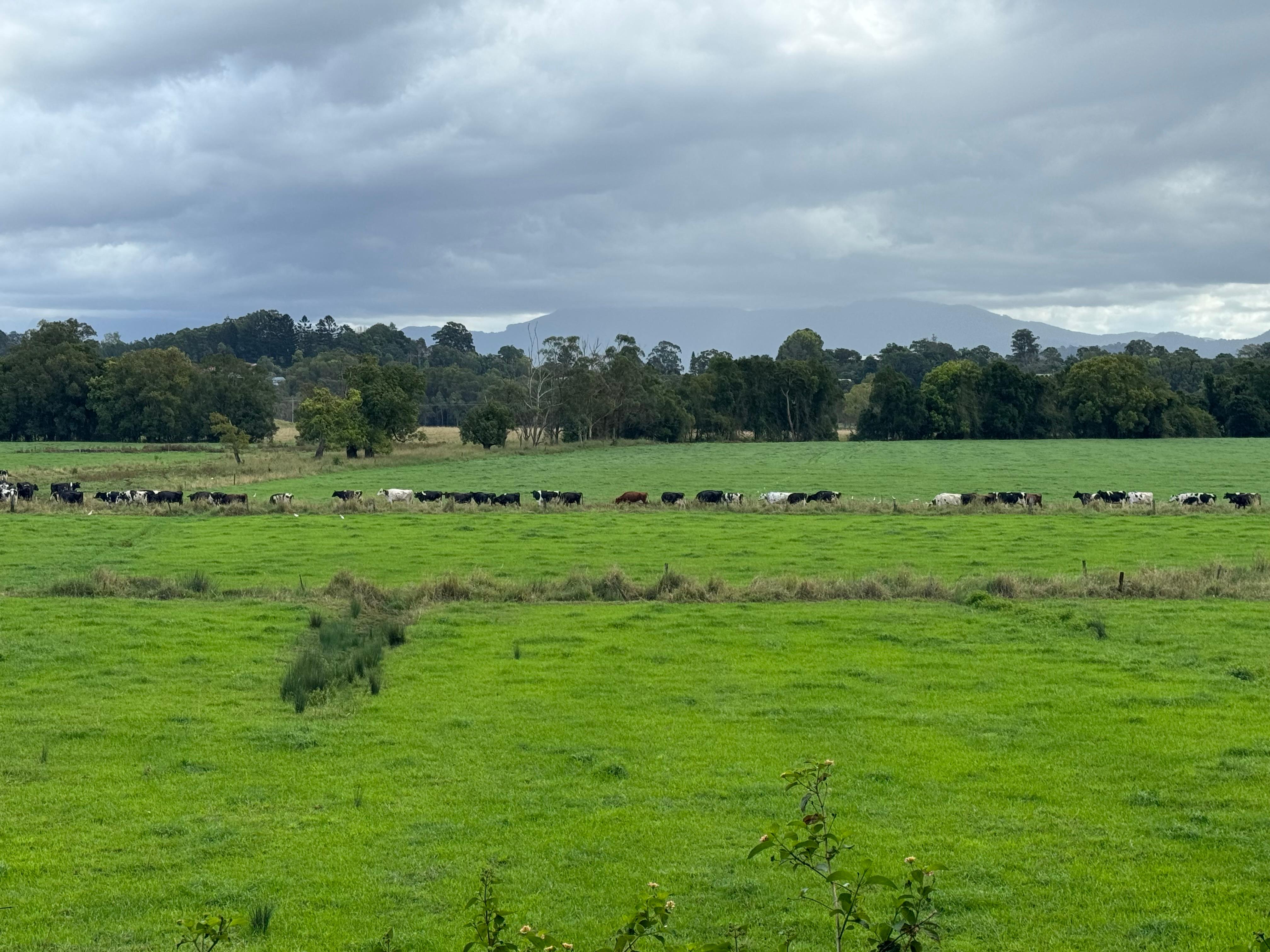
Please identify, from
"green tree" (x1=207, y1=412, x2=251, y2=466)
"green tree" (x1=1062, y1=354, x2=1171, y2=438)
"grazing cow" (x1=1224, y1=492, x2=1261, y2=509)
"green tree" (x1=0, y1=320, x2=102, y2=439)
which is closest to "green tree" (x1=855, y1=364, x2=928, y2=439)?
"green tree" (x1=1062, y1=354, x2=1171, y2=438)

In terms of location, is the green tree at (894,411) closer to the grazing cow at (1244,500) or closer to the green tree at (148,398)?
the green tree at (148,398)

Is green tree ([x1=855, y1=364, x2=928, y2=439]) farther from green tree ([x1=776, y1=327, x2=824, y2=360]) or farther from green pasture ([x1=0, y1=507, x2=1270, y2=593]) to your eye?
green pasture ([x1=0, y1=507, x2=1270, y2=593])

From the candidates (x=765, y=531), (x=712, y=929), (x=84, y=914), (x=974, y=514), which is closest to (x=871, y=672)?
(x=712, y=929)

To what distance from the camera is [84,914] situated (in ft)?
29.7

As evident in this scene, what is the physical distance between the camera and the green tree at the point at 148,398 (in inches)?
3925

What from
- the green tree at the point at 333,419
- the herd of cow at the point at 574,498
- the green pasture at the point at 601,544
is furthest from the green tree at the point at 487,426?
the green pasture at the point at 601,544

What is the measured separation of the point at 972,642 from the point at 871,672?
3.13 m

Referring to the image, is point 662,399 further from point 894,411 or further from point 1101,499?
point 1101,499

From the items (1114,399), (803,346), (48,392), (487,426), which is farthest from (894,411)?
(48,392)

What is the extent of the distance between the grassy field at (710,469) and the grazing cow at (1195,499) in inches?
180

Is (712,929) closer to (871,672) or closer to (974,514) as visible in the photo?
(871,672)

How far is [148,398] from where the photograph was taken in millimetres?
99000

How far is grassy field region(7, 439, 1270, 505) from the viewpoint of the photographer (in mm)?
57219

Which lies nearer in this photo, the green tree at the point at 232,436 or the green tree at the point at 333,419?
the green tree at the point at 232,436
